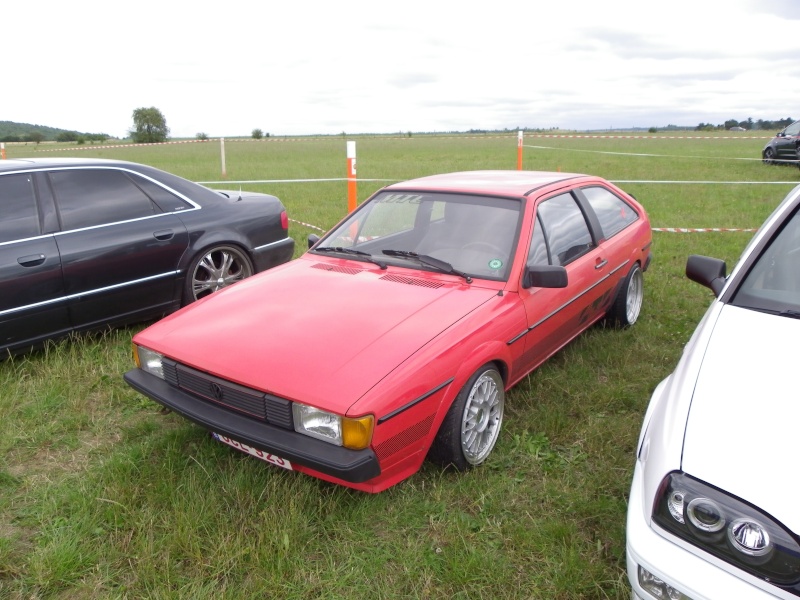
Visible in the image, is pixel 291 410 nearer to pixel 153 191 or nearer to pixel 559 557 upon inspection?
pixel 559 557

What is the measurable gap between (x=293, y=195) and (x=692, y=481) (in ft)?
39.3

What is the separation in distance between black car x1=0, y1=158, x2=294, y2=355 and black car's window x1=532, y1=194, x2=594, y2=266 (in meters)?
2.73

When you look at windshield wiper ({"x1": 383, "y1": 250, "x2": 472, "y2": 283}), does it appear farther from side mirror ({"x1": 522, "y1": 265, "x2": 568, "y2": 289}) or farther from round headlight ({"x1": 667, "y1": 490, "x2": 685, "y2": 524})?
round headlight ({"x1": 667, "y1": 490, "x2": 685, "y2": 524})

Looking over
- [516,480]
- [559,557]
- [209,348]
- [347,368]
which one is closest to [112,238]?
[209,348]

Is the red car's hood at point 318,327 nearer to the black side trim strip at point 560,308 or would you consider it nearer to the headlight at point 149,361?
the headlight at point 149,361

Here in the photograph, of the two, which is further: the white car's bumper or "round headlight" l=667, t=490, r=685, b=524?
"round headlight" l=667, t=490, r=685, b=524

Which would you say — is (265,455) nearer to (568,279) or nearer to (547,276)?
(547,276)

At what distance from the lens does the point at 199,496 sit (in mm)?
2846

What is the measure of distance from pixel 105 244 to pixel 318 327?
2.41 meters

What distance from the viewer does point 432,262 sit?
354 cm

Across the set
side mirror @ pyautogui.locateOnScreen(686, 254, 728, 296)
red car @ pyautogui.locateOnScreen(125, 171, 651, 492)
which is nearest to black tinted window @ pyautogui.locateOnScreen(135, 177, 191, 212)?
red car @ pyautogui.locateOnScreen(125, 171, 651, 492)

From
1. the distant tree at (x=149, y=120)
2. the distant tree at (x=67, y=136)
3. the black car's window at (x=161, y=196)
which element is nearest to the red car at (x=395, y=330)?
the black car's window at (x=161, y=196)

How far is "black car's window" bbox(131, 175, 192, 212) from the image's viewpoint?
4.95 m

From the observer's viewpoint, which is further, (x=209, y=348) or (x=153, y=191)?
(x=153, y=191)
